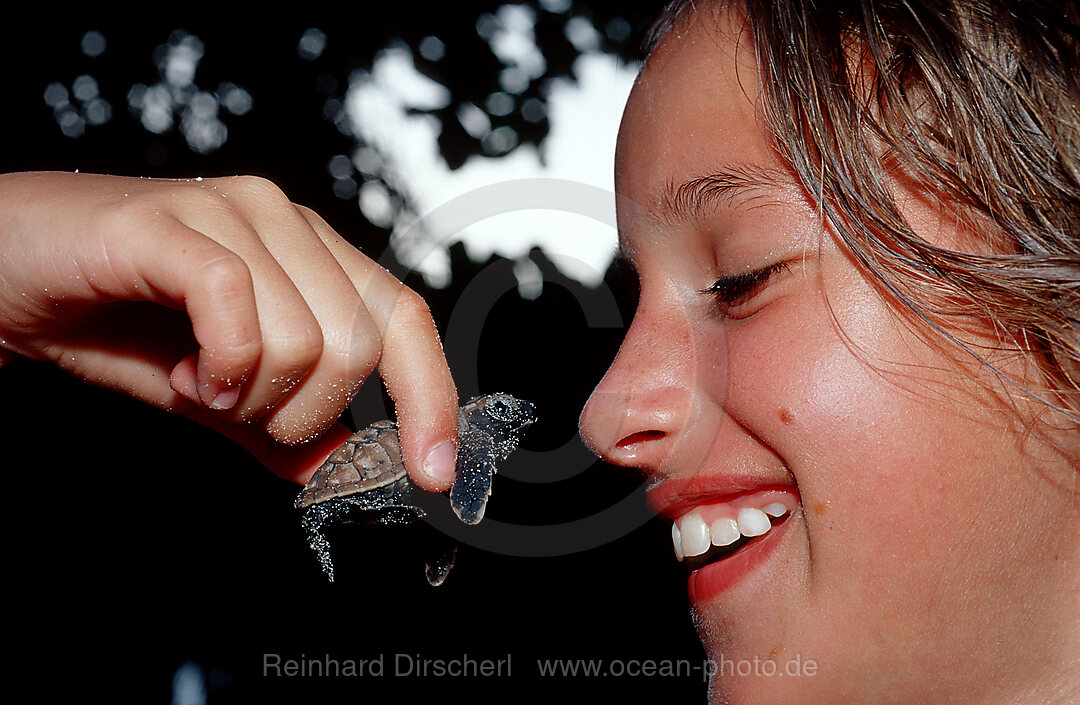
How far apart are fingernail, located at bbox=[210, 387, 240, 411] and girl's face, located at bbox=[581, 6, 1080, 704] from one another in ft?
1.19

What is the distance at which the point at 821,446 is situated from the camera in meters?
0.56

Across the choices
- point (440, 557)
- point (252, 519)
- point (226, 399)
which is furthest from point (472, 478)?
point (252, 519)

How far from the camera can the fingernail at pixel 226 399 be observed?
1.63ft

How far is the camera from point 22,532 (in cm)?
228

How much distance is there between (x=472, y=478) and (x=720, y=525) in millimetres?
331

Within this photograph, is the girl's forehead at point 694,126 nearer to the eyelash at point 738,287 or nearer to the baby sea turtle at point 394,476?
the eyelash at point 738,287

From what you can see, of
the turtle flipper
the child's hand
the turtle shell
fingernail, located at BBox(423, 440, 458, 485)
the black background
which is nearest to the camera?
the child's hand

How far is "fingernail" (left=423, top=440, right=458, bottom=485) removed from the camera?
57 cm

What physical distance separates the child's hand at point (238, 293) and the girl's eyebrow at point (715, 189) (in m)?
0.26

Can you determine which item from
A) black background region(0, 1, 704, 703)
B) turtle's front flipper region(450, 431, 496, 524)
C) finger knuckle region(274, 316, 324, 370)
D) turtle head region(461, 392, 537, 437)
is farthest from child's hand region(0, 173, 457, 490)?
black background region(0, 1, 704, 703)

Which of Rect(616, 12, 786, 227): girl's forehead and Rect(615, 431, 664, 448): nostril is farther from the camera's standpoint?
Rect(615, 431, 664, 448): nostril

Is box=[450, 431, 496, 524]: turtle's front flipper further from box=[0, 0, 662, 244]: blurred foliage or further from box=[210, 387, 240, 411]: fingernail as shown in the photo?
box=[0, 0, 662, 244]: blurred foliage

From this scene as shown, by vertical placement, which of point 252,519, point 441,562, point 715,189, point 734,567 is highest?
point 715,189

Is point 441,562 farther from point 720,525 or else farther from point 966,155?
point 966,155
